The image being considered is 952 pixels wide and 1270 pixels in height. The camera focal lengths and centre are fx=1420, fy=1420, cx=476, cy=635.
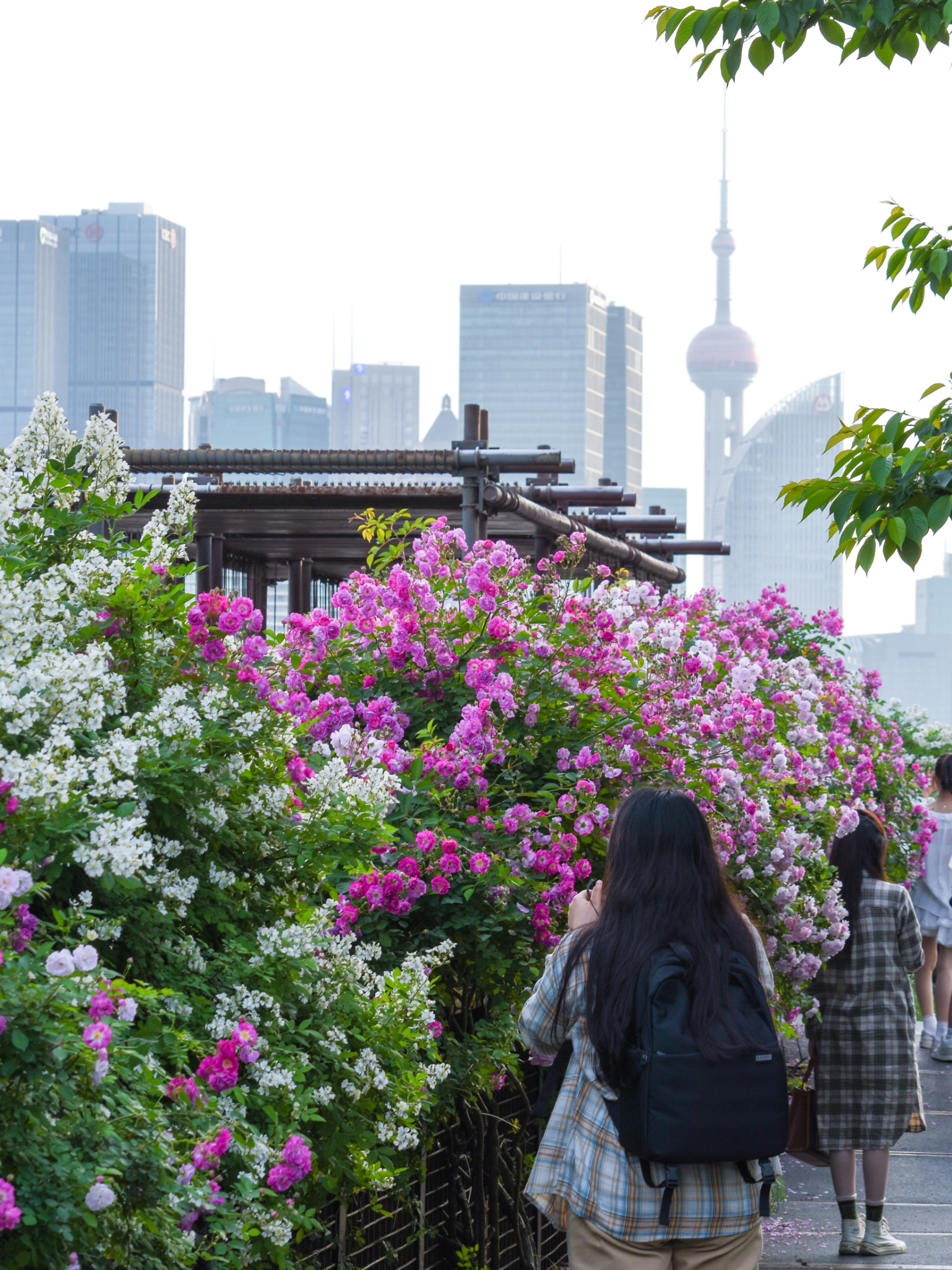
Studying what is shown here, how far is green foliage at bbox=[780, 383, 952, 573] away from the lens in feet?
11.8

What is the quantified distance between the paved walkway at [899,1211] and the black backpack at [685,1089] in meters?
2.71

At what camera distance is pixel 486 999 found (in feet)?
13.0

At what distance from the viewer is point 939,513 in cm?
359

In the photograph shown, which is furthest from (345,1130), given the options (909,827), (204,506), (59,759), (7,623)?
(909,827)

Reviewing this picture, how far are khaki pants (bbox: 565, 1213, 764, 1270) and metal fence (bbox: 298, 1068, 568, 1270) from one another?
0.45m

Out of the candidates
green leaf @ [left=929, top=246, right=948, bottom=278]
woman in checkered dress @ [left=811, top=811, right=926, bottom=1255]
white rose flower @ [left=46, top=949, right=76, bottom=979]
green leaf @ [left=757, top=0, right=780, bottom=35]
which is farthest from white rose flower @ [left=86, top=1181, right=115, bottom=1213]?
woman in checkered dress @ [left=811, top=811, right=926, bottom=1255]

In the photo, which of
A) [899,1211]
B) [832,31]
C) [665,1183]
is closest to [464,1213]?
[665,1183]

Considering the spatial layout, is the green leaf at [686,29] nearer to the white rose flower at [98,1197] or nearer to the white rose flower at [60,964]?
the white rose flower at [60,964]

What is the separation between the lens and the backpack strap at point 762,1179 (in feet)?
8.98

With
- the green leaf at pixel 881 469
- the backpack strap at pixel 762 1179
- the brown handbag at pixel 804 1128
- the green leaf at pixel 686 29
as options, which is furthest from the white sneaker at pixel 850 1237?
the green leaf at pixel 686 29

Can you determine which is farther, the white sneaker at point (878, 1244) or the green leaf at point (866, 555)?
the white sneaker at point (878, 1244)

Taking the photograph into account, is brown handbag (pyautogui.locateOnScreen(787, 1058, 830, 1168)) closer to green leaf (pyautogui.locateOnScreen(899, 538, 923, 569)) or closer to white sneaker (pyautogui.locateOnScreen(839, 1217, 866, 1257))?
white sneaker (pyautogui.locateOnScreen(839, 1217, 866, 1257))

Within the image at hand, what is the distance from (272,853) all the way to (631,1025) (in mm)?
755

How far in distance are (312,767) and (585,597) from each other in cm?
239
